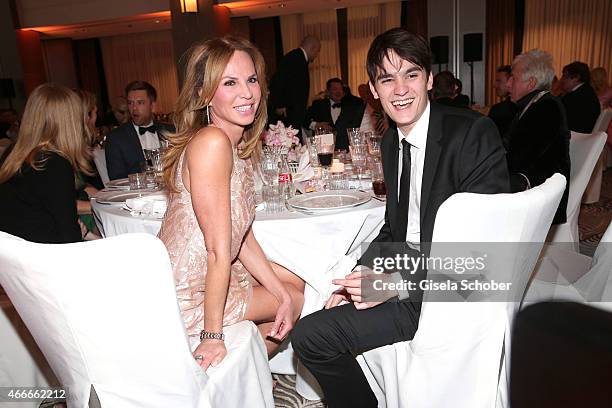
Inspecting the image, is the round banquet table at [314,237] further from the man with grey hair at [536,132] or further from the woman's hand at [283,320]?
the man with grey hair at [536,132]

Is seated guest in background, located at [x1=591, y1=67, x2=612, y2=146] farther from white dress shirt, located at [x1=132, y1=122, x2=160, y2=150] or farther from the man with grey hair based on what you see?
white dress shirt, located at [x1=132, y1=122, x2=160, y2=150]

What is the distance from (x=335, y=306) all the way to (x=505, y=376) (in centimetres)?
62

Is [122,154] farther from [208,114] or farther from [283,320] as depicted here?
[283,320]

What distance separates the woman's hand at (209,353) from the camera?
5.11ft

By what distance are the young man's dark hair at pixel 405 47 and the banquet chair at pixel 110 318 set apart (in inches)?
44.1

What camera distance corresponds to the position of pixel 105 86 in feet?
49.5

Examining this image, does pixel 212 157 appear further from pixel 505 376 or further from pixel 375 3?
pixel 375 3

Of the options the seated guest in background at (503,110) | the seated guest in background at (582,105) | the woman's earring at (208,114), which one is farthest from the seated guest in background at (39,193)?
the seated guest in background at (582,105)

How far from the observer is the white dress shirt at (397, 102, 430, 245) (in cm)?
186

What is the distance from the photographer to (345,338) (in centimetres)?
171

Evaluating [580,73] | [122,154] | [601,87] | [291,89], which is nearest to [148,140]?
[122,154]

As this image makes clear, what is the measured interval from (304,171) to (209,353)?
1414 millimetres

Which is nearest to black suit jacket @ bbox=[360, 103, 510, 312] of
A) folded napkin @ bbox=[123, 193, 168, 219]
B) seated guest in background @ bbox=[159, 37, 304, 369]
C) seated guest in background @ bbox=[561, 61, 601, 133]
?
seated guest in background @ bbox=[159, 37, 304, 369]

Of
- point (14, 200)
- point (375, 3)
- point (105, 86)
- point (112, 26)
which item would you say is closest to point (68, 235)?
point (14, 200)
